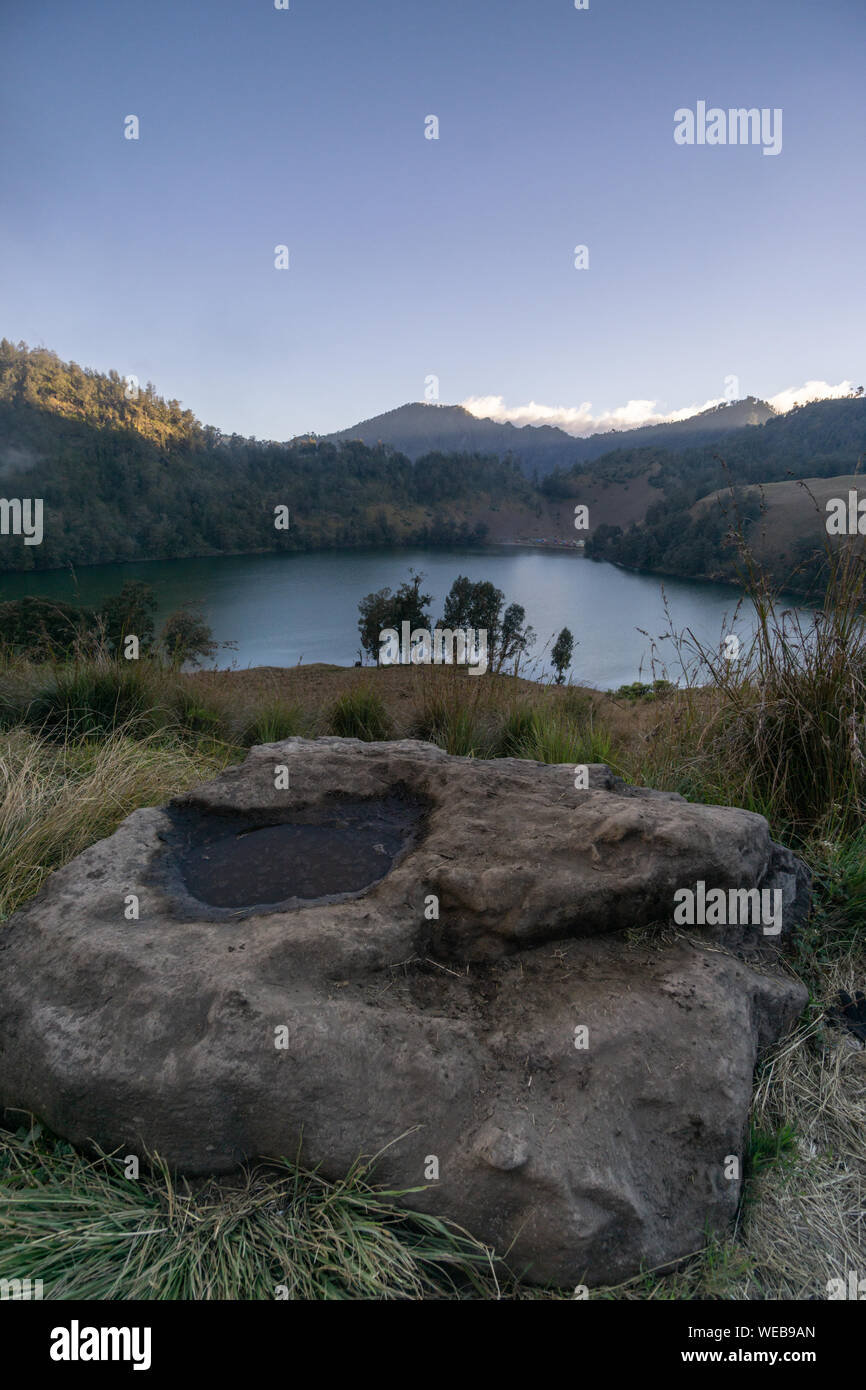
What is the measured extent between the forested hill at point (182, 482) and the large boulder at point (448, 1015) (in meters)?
32.3

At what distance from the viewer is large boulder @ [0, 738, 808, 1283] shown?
194cm

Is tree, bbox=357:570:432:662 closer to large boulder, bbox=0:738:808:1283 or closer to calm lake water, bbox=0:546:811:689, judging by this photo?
calm lake water, bbox=0:546:811:689

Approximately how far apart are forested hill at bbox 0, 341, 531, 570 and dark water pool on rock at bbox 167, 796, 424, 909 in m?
31.6

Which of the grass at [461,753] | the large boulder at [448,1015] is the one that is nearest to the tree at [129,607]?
the grass at [461,753]

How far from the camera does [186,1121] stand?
1.95 meters

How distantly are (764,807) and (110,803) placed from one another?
12.6 ft

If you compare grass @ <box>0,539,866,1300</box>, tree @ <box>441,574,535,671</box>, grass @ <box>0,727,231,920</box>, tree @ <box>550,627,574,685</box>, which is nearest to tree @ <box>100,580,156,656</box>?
grass @ <box>0,539,866,1300</box>

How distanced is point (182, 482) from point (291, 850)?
50.4 meters

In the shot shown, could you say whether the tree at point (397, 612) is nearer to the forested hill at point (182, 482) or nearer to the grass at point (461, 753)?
the grass at point (461, 753)

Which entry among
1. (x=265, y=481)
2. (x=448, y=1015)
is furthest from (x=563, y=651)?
(x=265, y=481)

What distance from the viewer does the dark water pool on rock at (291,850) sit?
8.96 ft

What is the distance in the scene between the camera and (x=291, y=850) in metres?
3.01

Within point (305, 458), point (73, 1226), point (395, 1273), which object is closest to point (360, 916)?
point (395, 1273)
